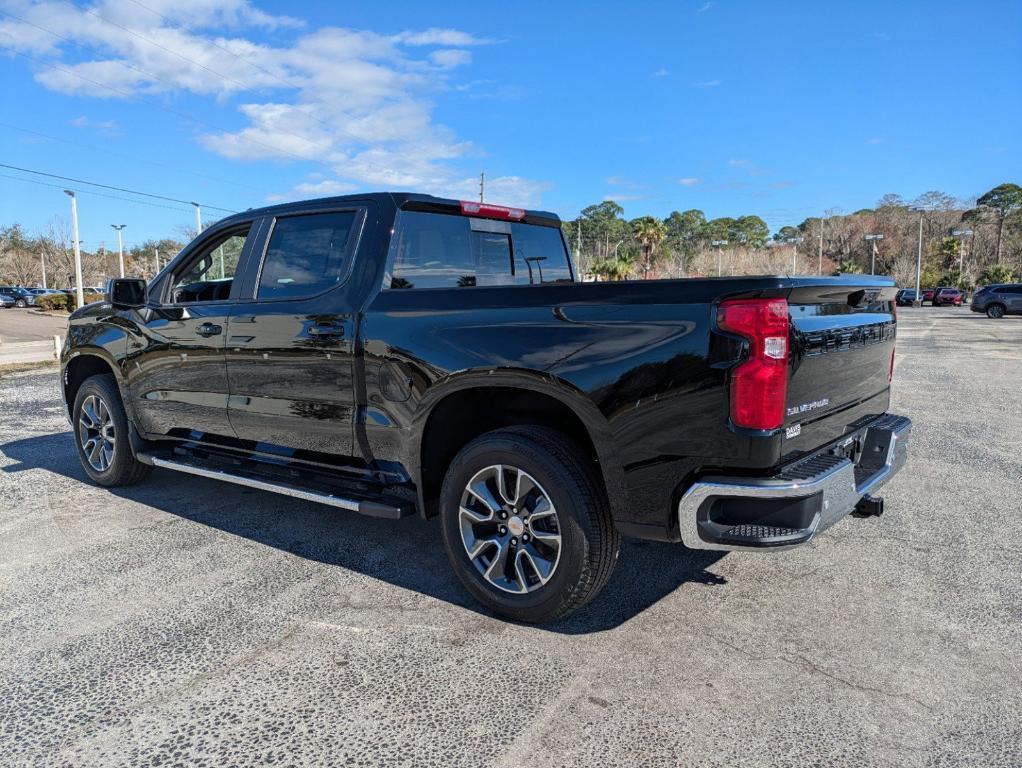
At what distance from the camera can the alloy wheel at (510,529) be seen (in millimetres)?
3156

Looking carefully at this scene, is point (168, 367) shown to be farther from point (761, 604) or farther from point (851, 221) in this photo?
point (851, 221)

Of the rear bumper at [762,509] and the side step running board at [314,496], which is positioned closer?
the rear bumper at [762,509]

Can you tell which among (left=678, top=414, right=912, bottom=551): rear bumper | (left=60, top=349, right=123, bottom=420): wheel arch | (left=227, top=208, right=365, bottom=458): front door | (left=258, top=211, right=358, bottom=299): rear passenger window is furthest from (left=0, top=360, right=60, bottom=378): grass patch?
(left=678, top=414, right=912, bottom=551): rear bumper

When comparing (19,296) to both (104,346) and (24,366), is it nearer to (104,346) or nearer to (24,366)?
(24,366)

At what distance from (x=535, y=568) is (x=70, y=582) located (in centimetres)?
247

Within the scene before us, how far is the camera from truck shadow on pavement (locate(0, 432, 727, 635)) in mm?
3525

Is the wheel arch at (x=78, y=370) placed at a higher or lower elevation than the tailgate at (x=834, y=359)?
lower

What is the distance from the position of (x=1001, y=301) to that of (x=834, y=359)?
134 feet

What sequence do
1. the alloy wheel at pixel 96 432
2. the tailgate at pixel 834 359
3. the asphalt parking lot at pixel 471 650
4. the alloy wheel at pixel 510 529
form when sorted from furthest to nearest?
the alloy wheel at pixel 96 432, the alloy wheel at pixel 510 529, the tailgate at pixel 834 359, the asphalt parking lot at pixel 471 650

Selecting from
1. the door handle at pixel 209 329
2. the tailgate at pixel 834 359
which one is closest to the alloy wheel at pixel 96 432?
the door handle at pixel 209 329

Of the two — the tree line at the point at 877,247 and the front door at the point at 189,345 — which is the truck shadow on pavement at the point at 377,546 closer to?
the front door at the point at 189,345

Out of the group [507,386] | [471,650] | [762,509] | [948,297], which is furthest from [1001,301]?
[471,650]

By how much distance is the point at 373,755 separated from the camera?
7.73 feet

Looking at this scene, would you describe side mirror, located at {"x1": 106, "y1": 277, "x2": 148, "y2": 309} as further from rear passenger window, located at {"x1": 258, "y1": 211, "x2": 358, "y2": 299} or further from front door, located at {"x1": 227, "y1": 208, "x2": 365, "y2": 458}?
rear passenger window, located at {"x1": 258, "y1": 211, "x2": 358, "y2": 299}
